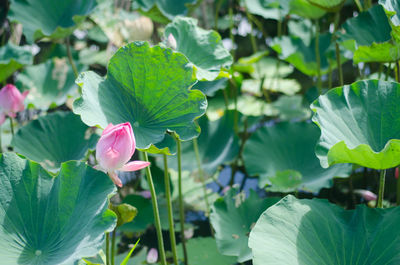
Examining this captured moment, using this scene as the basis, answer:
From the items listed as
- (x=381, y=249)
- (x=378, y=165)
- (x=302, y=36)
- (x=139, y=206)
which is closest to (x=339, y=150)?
(x=378, y=165)

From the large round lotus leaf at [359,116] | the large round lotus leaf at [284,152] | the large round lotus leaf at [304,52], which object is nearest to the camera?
the large round lotus leaf at [359,116]

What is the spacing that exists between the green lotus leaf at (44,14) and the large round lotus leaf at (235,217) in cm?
97

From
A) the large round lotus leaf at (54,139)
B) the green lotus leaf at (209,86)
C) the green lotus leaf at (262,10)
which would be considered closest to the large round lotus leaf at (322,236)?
the green lotus leaf at (209,86)

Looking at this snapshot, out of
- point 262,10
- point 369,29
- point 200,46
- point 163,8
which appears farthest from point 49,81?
point 369,29

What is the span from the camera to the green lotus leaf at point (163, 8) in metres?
1.73

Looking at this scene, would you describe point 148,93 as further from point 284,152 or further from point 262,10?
point 262,10

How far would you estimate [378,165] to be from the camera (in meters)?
1.00

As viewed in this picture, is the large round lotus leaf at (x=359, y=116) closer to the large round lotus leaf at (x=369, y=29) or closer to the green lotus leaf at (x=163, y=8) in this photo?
the large round lotus leaf at (x=369, y=29)

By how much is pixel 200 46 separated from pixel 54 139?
23.4 inches

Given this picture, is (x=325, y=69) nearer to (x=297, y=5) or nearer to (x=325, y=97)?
(x=297, y=5)

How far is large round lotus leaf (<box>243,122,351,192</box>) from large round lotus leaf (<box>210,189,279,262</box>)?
0.15 meters

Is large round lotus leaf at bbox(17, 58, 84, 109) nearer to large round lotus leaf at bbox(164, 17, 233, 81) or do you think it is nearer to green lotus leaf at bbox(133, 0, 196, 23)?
green lotus leaf at bbox(133, 0, 196, 23)

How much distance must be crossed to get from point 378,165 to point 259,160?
2.20 feet

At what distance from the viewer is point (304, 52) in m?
2.08
